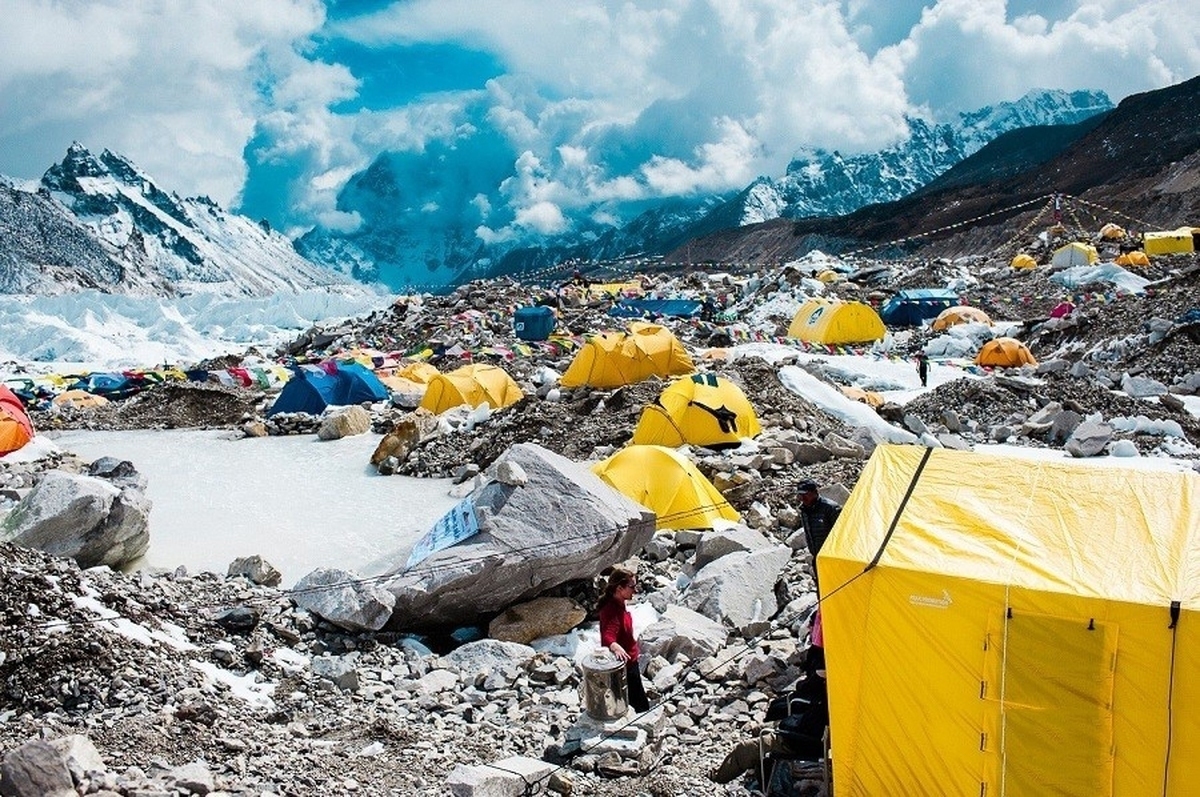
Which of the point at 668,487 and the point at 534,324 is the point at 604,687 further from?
the point at 534,324

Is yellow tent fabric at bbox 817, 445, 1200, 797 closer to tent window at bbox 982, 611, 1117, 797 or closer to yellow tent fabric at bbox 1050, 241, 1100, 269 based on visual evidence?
tent window at bbox 982, 611, 1117, 797

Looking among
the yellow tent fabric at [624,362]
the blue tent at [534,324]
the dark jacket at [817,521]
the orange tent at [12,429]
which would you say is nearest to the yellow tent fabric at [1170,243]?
the blue tent at [534,324]

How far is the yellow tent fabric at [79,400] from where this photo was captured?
72.0 ft

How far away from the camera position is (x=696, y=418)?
41.5ft

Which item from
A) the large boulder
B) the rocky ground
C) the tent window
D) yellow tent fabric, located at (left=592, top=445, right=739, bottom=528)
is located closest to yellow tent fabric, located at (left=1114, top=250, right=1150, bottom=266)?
the rocky ground

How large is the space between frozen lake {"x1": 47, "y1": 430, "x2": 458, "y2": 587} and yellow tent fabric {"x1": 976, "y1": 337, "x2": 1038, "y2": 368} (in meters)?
13.9

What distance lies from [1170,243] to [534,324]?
92.8ft

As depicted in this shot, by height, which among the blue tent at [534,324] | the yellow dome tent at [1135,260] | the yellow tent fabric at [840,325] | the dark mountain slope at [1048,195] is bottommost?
the yellow tent fabric at [840,325]

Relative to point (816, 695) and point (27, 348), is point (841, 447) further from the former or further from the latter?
point (27, 348)

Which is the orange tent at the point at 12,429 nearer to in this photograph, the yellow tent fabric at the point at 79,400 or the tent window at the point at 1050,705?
the yellow tent fabric at the point at 79,400

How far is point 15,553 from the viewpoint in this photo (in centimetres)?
655

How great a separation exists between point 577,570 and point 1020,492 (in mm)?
3658

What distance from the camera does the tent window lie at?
3898 mm

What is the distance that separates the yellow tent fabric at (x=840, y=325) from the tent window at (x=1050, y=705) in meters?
22.8
